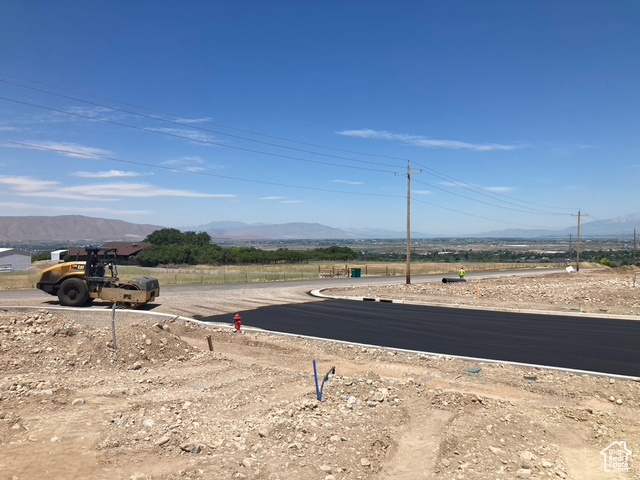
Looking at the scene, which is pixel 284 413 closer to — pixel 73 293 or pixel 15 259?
pixel 73 293

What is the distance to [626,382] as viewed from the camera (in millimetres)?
12688

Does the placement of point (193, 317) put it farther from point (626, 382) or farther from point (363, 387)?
point (626, 382)

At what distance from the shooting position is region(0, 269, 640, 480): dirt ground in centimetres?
792

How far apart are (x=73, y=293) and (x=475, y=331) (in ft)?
54.2

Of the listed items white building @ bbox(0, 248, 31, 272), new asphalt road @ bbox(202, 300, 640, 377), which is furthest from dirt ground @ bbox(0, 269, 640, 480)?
white building @ bbox(0, 248, 31, 272)

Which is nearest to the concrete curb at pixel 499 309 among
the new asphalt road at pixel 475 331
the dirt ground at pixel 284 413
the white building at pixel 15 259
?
the new asphalt road at pixel 475 331

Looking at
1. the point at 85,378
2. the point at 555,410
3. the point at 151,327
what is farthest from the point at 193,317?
the point at 555,410

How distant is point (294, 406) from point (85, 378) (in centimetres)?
597

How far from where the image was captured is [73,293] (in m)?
22.4

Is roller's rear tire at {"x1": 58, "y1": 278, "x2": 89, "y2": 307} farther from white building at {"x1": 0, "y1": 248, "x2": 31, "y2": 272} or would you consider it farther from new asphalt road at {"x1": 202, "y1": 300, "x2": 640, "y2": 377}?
white building at {"x1": 0, "y1": 248, "x2": 31, "y2": 272}

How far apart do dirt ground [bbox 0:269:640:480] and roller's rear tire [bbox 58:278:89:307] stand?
5503 mm

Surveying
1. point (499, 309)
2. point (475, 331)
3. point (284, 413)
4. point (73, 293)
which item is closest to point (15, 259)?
point (73, 293)

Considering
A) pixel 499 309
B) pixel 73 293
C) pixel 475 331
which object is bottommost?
pixel 499 309

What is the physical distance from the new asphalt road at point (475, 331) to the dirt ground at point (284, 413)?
173 cm
